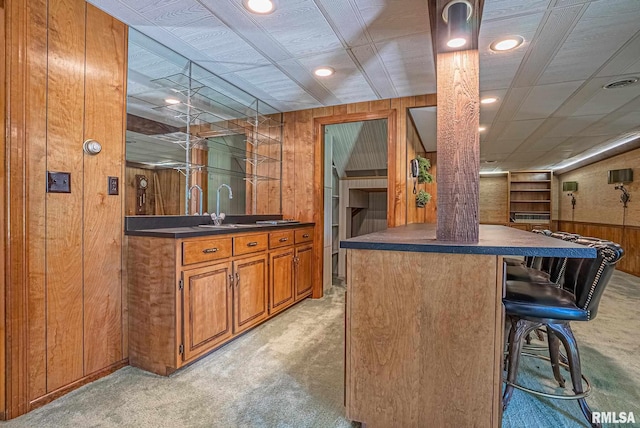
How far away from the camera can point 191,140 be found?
312cm

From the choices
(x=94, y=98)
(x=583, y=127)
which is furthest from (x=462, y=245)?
(x=583, y=127)

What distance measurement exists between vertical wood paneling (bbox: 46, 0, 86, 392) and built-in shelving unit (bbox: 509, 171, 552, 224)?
10122mm

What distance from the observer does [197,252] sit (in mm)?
2129

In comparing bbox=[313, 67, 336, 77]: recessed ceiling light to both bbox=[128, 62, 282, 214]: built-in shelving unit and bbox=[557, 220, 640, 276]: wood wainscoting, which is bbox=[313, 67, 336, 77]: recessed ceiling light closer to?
bbox=[128, 62, 282, 214]: built-in shelving unit

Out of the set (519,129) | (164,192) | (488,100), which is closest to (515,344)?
(488,100)

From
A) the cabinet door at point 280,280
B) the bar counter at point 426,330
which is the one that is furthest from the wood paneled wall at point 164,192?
the bar counter at point 426,330

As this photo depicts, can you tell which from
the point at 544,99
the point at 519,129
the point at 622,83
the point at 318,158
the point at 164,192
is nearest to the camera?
the point at 622,83

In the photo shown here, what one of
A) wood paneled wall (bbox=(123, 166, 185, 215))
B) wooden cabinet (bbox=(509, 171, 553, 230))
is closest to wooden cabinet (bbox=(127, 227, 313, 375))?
wood paneled wall (bbox=(123, 166, 185, 215))

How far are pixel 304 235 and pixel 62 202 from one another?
2238 mm

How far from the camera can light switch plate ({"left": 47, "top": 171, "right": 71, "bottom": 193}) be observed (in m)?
1.75

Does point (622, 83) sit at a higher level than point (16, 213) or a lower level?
higher

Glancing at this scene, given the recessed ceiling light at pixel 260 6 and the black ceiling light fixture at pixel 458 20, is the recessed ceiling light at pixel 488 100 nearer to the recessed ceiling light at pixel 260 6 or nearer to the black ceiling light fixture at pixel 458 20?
the black ceiling light fixture at pixel 458 20

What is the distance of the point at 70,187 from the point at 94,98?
1.88 ft

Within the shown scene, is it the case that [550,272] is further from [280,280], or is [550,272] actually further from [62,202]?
[62,202]
